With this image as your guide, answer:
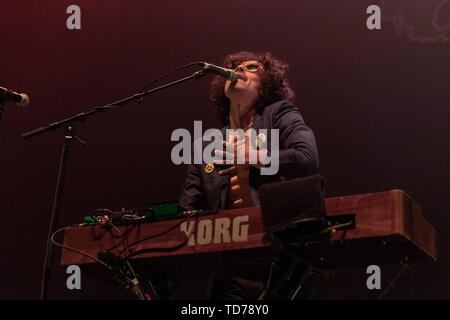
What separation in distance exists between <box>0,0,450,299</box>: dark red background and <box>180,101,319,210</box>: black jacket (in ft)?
2.56

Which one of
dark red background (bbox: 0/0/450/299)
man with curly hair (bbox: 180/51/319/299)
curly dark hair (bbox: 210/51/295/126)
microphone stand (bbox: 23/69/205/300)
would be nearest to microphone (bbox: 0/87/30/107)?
microphone stand (bbox: 23/69/205/300)

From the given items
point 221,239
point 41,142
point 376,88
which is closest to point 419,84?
point 376,88

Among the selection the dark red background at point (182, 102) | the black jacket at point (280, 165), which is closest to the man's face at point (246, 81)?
the black jacket at point (280, 165)

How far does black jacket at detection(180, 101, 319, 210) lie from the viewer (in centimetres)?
215

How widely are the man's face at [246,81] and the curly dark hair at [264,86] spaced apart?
0.03 m

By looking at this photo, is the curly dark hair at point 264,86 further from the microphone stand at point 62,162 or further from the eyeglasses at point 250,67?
the microphone stand at point 62,162

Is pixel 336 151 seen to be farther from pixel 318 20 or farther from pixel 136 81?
pixel 136 81

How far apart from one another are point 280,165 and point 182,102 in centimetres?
148

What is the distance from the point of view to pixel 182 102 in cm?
353

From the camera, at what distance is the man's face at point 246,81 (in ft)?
8.27

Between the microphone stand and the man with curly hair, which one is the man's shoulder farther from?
the microphone stand

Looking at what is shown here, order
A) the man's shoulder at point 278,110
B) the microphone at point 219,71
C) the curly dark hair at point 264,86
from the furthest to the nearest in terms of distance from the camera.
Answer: the curly dark hair at point 264,86
the man's shoulder at point 278,110
the microphone at point 219,71

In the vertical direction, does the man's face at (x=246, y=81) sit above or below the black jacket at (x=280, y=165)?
above

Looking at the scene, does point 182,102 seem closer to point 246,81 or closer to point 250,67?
point 250,67
